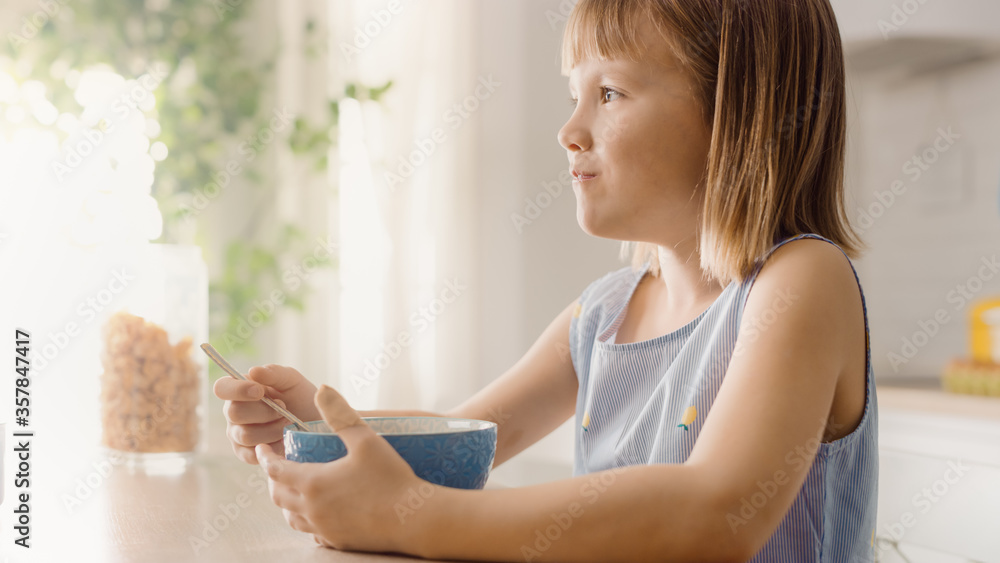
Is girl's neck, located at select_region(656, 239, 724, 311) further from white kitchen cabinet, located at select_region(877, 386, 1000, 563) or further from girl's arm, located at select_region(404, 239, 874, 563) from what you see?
white kitchen cabinet, located at select_region(877, 386, 1000, 563)

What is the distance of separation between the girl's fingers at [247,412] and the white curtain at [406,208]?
1.25 metres

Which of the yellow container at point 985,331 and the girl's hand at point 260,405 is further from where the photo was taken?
the yellow container at point 985,331

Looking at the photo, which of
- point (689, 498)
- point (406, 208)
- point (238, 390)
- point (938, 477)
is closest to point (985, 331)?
point (938, 477)

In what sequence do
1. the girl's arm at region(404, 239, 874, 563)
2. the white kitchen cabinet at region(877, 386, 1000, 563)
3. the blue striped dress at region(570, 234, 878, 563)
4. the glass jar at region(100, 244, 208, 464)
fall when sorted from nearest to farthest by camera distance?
the girl's arm at region(404, 239, 874, 563)
the blue striped dress at region(570, 234, 878, 563)
the glass jar at region(100, 244, 208, 464)
the white kitchen cabinet at region(877, 386, 1000, 563)

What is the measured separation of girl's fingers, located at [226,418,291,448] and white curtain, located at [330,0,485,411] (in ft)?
4.05

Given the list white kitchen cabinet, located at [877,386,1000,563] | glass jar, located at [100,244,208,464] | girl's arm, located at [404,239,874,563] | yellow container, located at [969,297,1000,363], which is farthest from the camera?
yellow container, located at [969,297,1000,363]

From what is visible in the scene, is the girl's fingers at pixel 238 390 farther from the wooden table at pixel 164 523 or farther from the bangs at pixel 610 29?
the bangs at pixel 610 29

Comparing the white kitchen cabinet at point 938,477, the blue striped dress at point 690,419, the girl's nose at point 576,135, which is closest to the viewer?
the blue striped dress at point 690,419

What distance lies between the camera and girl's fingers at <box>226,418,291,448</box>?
796 mm

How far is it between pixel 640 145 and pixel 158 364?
69cm

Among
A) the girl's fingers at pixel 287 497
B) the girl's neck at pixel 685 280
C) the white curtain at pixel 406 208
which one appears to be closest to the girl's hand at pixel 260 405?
the girl's fingers at pixel 287 497

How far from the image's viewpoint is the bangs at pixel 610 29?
2.67ft

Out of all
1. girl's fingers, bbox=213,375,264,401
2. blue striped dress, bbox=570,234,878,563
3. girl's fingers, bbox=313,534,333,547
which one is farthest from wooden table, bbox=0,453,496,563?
blue striped dress, bbox=570,234,878,563

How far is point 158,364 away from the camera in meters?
1.04
